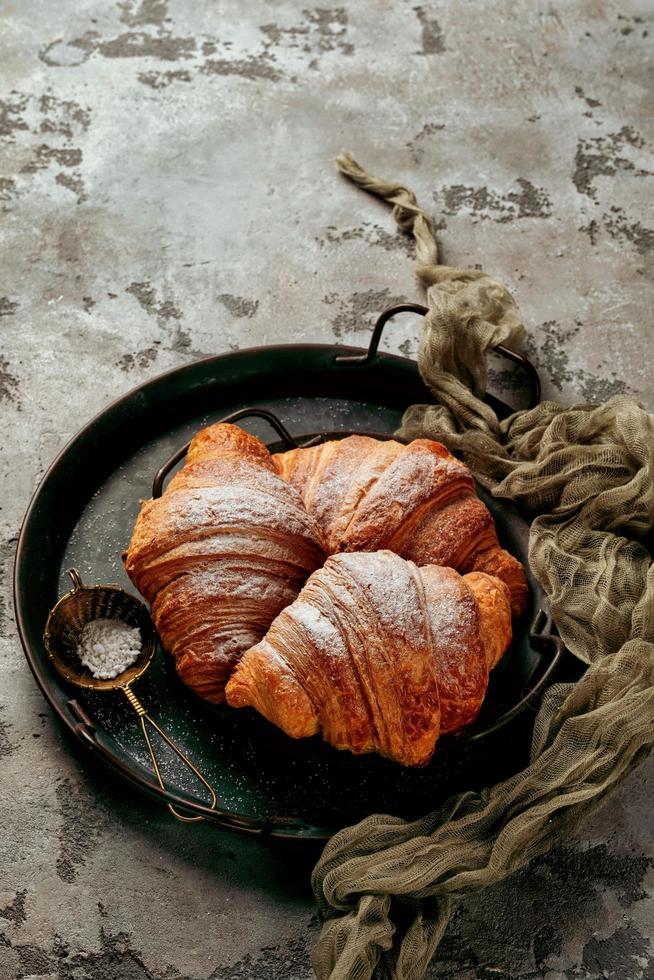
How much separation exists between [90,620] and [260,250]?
4.10ft

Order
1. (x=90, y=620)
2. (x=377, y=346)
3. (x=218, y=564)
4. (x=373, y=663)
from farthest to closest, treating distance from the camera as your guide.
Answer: (x=377, y=346)
(x=90, y=620)
(x=218, y=564)
(x=373, y=663)

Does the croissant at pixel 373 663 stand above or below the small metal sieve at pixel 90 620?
above

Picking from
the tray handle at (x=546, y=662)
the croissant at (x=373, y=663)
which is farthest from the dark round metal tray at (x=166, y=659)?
the croissant at (x=373, y=663)

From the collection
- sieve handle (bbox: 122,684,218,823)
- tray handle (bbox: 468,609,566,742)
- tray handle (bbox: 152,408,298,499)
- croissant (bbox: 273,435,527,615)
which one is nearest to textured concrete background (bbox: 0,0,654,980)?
sieve handle (bbox: 122,684,218,823)

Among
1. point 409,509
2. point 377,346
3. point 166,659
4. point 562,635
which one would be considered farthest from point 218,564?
point 377,346

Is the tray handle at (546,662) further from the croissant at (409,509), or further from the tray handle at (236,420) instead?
the tray handle at (236,420)

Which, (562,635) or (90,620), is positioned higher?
(562,635)

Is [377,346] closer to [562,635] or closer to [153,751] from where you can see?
[562,635]

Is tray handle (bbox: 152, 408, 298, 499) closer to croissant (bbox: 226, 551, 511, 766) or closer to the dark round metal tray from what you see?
the dark round metal tray

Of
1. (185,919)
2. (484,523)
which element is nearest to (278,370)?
(484,523)

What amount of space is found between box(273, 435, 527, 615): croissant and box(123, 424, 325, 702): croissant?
0.07 metres

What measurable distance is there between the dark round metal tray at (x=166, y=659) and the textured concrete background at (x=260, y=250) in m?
0.13

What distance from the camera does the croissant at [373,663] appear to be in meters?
1.81

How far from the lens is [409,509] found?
6.64 feet
